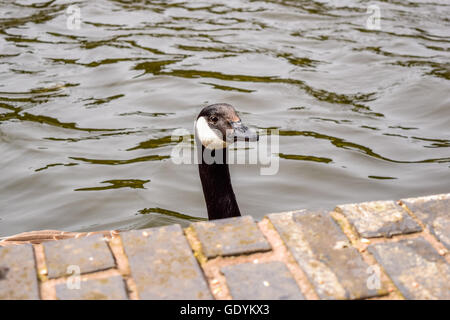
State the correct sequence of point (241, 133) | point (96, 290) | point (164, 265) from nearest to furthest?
point (96, 290) → point (164, 265) → point (241, 133)

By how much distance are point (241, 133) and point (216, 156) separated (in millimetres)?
395

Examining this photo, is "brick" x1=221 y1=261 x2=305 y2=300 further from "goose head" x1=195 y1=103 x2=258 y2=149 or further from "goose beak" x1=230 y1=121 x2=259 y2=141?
"goose head" x1=195 y1=103 x2=258 y2=149

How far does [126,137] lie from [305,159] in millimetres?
2050

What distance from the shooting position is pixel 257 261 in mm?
2730

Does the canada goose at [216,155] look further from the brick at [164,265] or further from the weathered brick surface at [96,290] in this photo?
the weathered brick surface at [96,290]

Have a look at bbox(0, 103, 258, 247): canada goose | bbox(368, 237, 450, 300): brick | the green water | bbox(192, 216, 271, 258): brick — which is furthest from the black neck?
bbox(368, 237, 450, 300): brick

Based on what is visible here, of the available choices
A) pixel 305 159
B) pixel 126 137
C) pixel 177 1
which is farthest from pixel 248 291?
pixel 177 1

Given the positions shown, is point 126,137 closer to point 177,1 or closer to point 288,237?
point 288,237

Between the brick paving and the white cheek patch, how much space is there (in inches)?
65.3

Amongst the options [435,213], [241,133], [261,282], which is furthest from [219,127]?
[261,282]

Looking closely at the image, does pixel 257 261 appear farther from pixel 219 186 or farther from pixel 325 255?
pixel 219 186

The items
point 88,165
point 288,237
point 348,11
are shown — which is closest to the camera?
point 288,237

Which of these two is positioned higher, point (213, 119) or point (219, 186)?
point (213, 119)

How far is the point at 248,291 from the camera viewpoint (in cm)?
255
